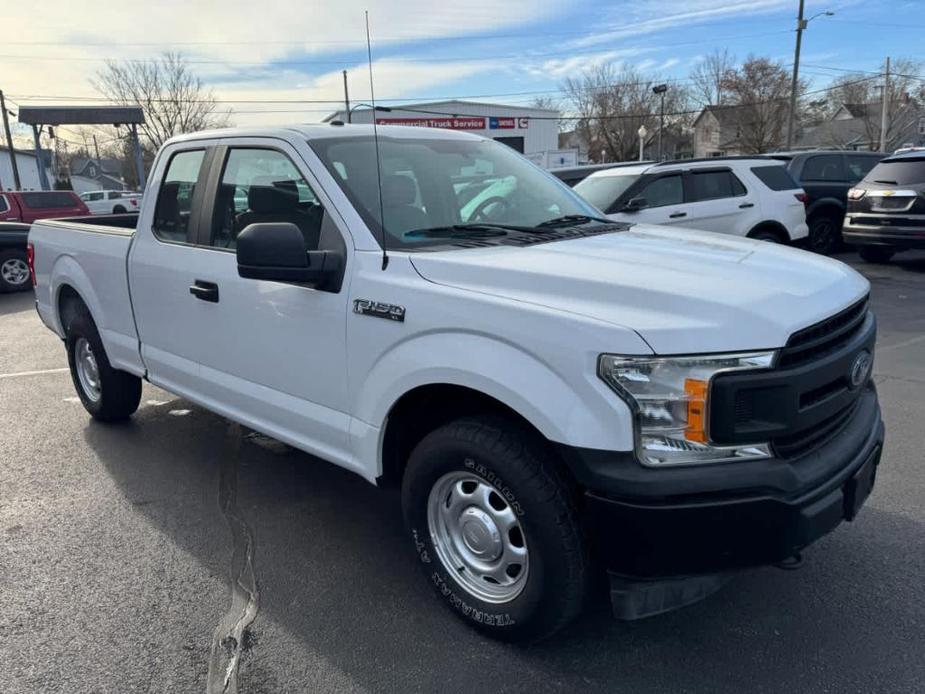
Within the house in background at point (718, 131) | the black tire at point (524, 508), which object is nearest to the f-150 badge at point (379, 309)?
the black tire at point (524, 508)

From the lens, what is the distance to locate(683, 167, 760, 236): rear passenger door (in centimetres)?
962

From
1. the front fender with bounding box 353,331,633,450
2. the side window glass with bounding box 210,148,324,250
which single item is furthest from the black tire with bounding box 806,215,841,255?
the front fender with bounding box 353,331,633,450

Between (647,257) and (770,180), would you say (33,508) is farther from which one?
(770,180)

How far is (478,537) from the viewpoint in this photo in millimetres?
2748

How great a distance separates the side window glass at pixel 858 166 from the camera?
13625 mm

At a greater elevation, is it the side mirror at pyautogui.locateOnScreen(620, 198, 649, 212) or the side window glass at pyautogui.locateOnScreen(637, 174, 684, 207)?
the side window glass at pyautogui.locateOnScreen(637, 174, 684, 207)

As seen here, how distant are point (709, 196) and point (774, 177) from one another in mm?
1203

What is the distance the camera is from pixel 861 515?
3.69 m

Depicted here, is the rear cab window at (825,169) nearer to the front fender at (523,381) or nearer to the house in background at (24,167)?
the front fender at (523,381)

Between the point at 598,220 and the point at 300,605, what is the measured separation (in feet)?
7.68

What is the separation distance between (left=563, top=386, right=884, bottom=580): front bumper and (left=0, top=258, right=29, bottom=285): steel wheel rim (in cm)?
1328

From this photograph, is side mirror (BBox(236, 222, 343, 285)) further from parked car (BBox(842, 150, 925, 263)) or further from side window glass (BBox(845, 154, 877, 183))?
side window glass (BBox(845, 154, 877, 183))

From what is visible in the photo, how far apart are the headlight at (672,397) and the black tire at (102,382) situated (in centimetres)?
413

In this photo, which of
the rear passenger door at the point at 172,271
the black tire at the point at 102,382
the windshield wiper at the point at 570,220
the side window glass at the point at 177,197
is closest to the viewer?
the windshield wiper at the point at 570,220
